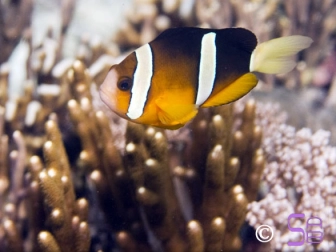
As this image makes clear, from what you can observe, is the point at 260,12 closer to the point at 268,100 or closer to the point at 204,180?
the point at 268,100

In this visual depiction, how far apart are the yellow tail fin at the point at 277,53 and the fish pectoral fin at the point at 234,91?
76 mm

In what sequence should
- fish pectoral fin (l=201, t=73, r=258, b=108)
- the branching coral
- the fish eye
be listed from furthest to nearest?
the branching coral
fish pectoral fin (l=201, t=73, r=258, b=108)
the fish eye

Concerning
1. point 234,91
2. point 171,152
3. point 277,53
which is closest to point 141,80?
point 234,91

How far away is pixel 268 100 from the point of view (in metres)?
3.52

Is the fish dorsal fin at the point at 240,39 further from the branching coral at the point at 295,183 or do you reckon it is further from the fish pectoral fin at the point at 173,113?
the branching coral at the point at 295,183

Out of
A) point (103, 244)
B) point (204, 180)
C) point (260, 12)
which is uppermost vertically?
point (260, 12)

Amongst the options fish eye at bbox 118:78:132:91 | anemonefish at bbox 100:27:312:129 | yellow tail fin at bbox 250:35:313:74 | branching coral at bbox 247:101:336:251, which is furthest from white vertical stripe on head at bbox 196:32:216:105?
branching coral at bbox 247:101:336:251

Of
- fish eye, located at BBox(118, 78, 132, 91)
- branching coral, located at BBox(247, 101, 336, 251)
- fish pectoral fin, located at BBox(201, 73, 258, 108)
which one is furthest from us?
branching coral, located at BBox(247, 101, 336, 251)

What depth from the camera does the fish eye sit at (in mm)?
1583

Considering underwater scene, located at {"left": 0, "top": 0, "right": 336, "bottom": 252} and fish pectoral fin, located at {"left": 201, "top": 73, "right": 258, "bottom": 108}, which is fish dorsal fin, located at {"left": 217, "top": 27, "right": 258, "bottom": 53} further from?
fish pectoral fin, located at {"left": 201, "top": 73, "right": 258, "bottom": 108}

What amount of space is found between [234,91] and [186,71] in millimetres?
240

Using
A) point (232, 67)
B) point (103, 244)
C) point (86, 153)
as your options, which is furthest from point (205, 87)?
point (103, 244)

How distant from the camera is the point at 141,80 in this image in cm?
159

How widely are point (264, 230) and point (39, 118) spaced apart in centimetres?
214
